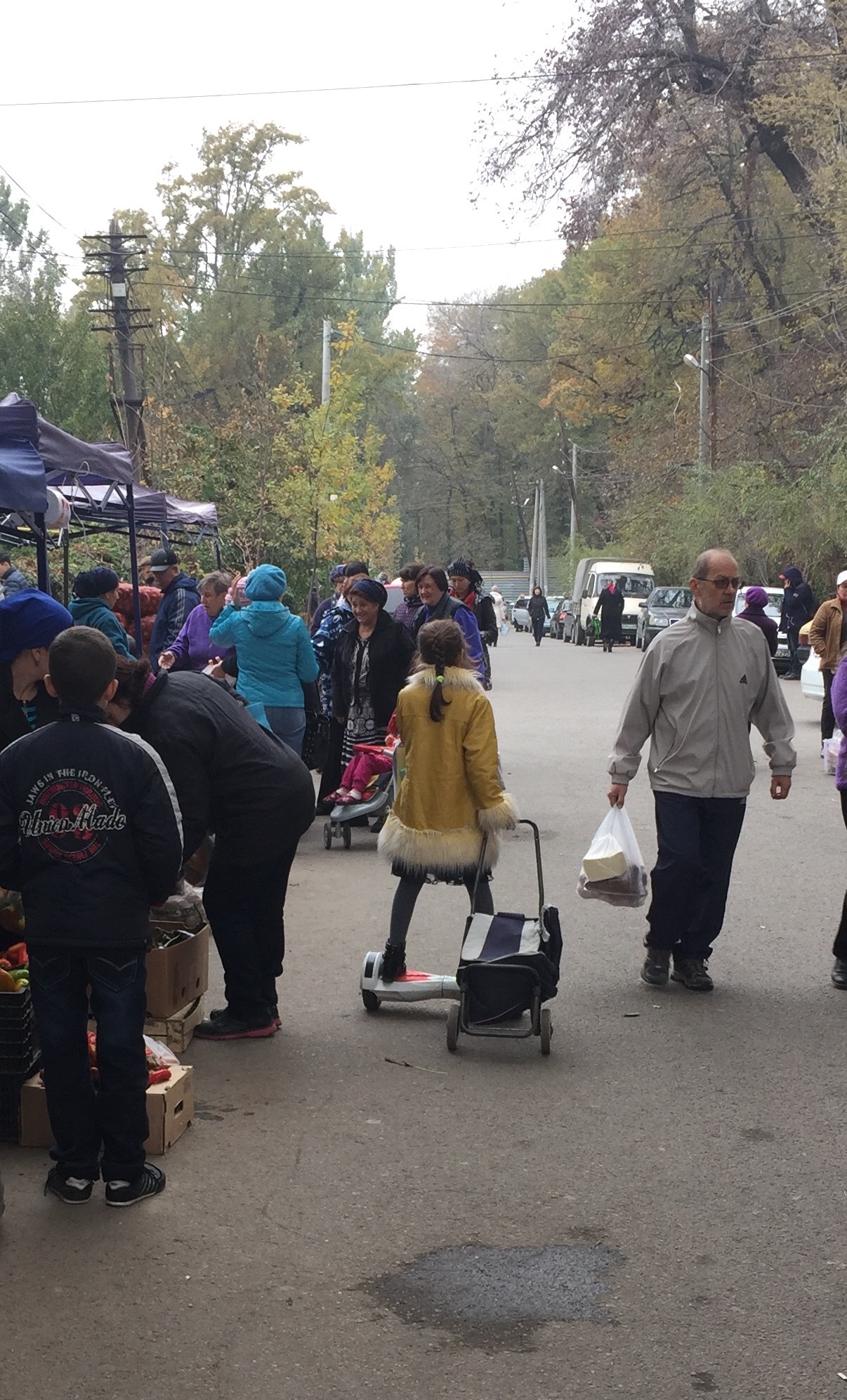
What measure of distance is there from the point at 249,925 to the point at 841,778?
2883mm

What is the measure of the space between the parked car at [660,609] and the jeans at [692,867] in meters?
30.9

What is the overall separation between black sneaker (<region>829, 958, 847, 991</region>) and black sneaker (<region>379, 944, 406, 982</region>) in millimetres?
2024

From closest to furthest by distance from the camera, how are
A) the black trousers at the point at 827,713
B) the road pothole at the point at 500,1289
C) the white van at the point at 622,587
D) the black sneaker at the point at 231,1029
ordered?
the road pothole at the point at 500,1289 → the black sneaker at the point at 231,1029 → the black trousers at the point at 827,713 → the white van at the point at 622,587

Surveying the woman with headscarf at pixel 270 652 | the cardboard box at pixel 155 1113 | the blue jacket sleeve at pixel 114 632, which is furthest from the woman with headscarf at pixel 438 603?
the cardboard box at pixel 155 1113

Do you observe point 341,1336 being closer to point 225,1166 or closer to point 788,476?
point 225,1166

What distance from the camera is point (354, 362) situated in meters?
73.7

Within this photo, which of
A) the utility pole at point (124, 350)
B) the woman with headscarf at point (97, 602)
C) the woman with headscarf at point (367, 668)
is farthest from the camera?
the utility pole at point (124, 350)

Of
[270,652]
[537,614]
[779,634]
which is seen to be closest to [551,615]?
[537,614]

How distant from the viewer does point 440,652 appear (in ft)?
21.7

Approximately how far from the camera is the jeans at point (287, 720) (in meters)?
10.5

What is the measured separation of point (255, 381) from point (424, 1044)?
27.4 meters

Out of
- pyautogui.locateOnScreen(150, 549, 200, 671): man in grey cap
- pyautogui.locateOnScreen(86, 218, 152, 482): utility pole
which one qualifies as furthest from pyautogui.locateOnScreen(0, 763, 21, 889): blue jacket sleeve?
pyautogui.locateOnScreen(86, 218, 152, 482): utility pole

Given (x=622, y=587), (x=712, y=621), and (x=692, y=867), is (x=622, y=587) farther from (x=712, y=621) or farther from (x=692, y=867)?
(x=692, y=867)

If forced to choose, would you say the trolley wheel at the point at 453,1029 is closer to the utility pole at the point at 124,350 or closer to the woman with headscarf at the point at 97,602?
the woman with headscarf at the point at 97,602
